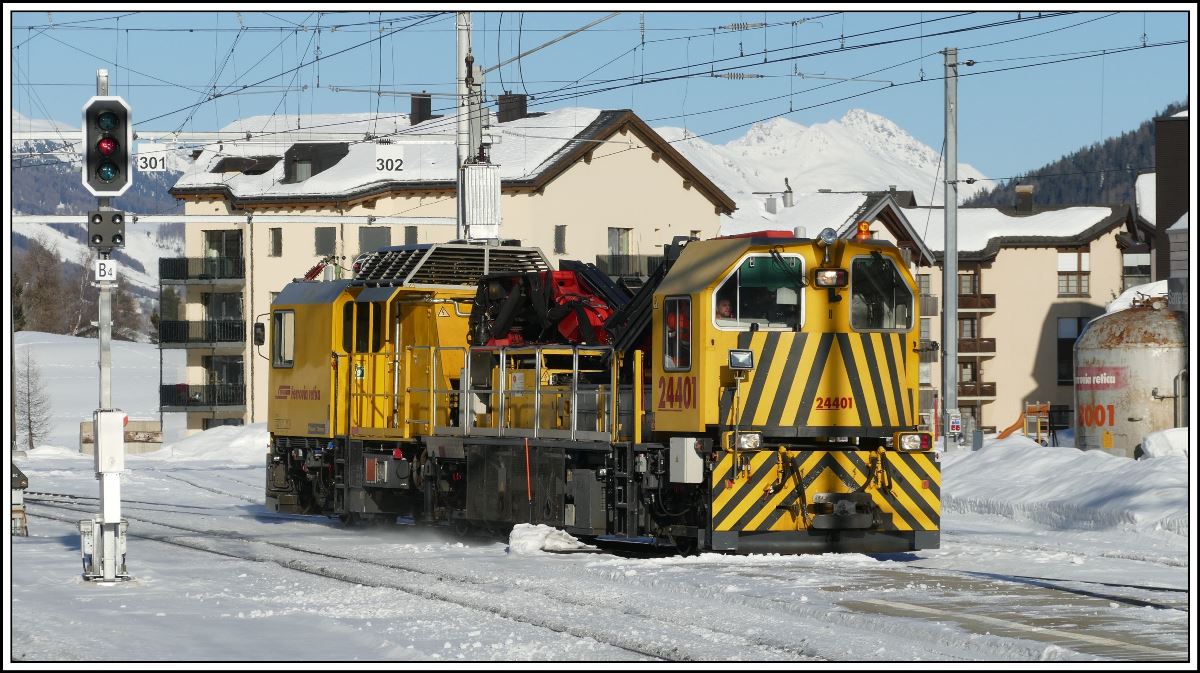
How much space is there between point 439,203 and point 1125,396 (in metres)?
37.8

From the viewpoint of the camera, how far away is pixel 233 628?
13.3 m

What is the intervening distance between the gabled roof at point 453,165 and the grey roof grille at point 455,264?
4249 cm

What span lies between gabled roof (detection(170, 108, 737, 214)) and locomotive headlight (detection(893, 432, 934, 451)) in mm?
48484

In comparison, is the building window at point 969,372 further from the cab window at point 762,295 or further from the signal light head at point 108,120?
the signal light head at point 108,120

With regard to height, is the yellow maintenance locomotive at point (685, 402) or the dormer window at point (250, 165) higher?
the dormer window at point (250, 165)

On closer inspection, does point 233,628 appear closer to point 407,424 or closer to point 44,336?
point 407,424

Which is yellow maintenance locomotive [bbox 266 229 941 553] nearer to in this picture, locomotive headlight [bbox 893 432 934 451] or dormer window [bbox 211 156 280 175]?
locomotive headlight [bbox 893 432 934 451]

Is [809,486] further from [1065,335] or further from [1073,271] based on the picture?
[1065,335]

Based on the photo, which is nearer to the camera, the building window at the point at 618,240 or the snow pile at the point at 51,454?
the snow pile at the point at 51,454

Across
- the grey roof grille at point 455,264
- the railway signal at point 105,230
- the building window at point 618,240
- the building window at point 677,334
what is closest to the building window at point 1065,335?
the building window at point 618,240

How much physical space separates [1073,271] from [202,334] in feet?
133

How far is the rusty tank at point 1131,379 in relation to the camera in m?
35.8

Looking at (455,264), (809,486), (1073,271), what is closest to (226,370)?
(1073,271)

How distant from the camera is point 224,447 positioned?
53375 millimetres
